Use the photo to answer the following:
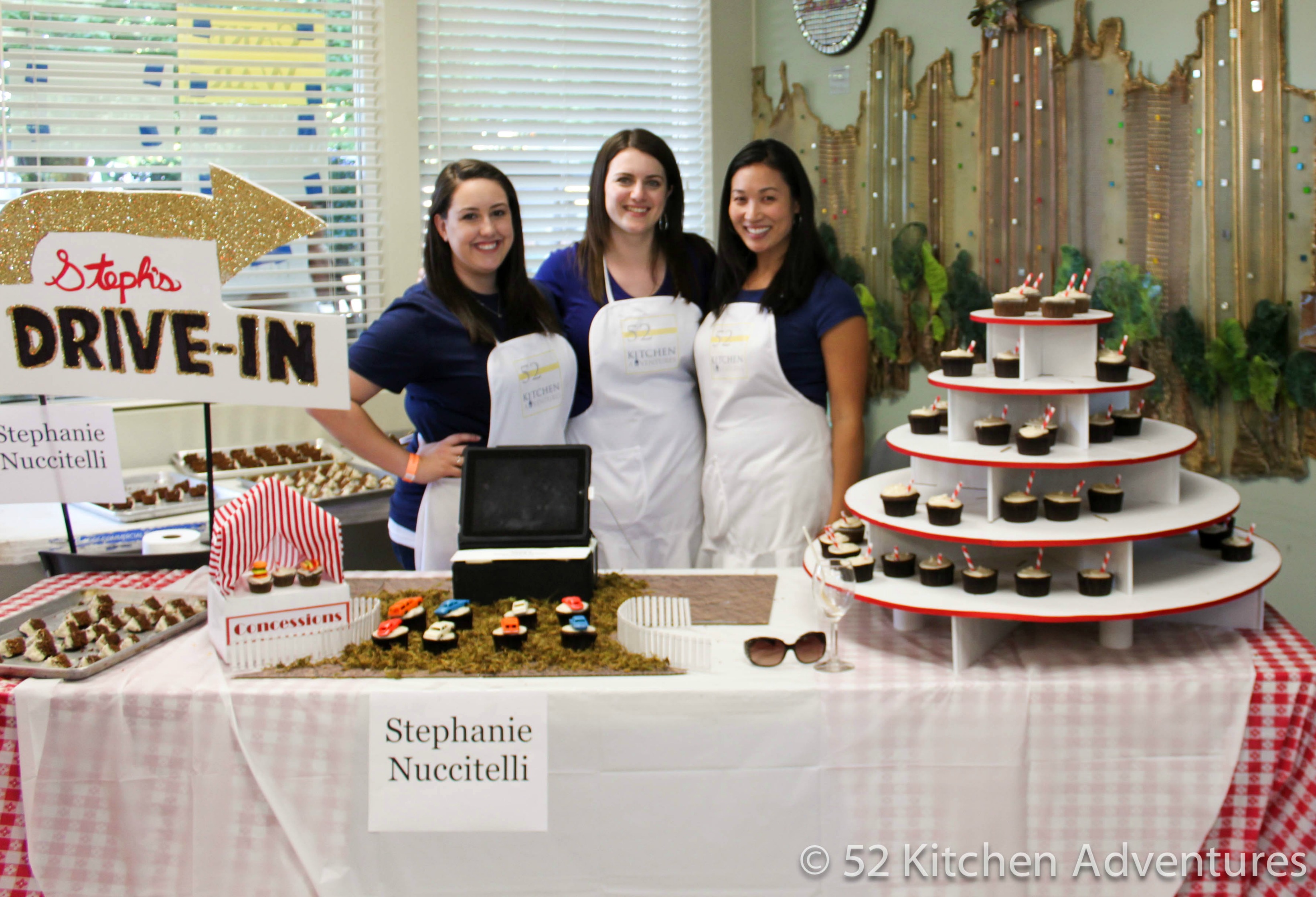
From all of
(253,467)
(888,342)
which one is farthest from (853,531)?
(253,467)

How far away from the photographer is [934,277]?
12.9 feet

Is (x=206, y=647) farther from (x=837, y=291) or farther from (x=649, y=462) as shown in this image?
(x=837, y=291)

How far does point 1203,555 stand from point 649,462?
1.31 m

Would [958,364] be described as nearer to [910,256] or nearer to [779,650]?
[779,650]

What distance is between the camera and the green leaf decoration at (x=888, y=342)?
4.18m

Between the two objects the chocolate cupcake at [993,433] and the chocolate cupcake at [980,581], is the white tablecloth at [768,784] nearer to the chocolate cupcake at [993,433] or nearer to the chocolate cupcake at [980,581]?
the chocolate cupcake at [980,581]

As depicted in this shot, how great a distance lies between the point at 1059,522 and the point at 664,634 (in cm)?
Answer: 68

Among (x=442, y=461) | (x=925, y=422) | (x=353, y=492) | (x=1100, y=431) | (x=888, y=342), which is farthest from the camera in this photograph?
(x=888, y=342)

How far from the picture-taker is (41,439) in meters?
2.26

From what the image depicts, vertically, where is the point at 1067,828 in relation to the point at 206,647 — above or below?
below

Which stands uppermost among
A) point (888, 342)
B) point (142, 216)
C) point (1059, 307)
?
point (142, 216)

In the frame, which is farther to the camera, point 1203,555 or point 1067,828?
point 1203,555

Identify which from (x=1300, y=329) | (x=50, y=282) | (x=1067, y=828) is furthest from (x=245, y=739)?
(x=1300, y=329)

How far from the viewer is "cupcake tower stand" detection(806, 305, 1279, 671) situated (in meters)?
1.80
